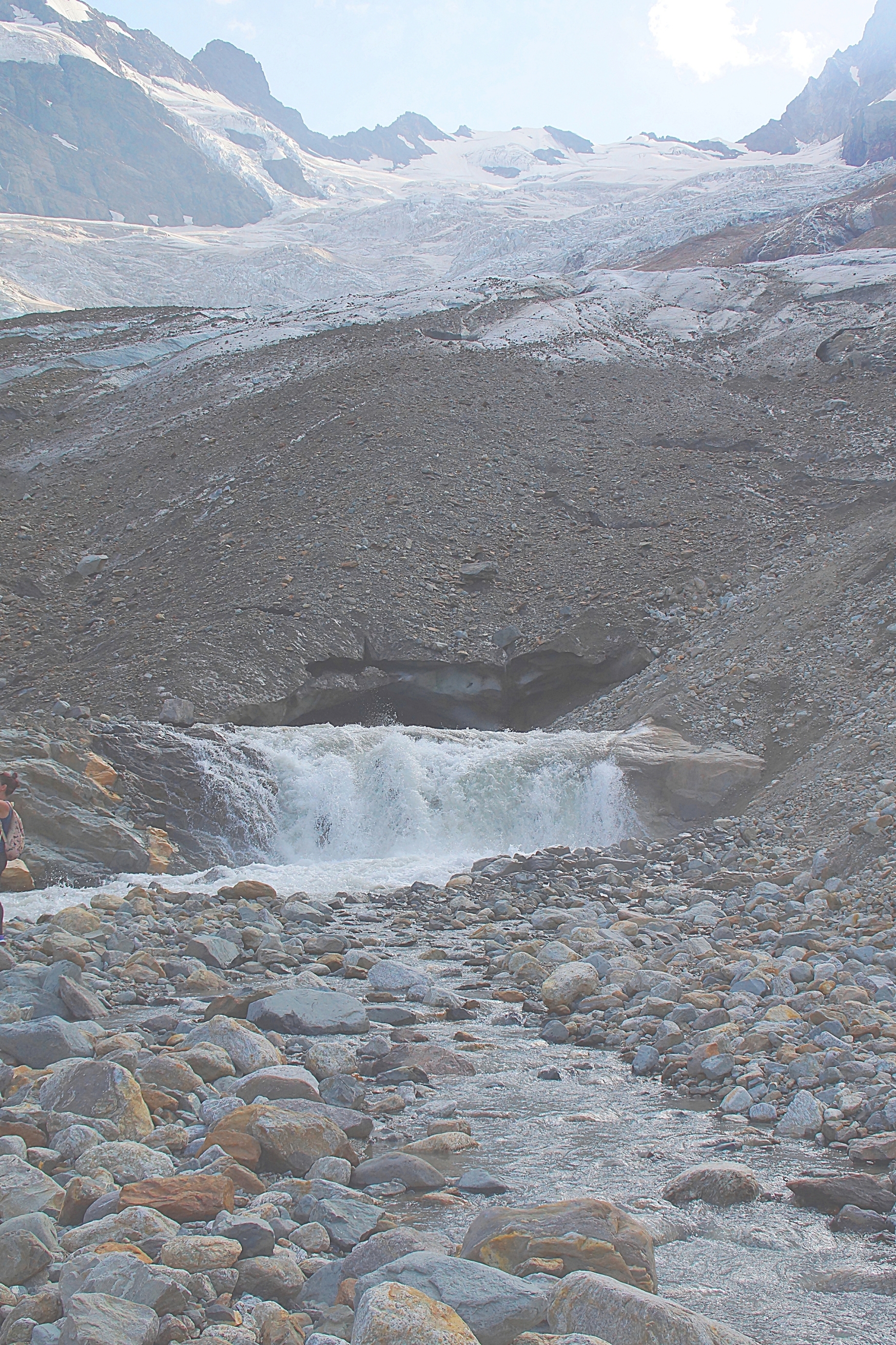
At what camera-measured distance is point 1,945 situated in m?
7.02

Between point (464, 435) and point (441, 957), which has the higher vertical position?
point (464, 435)

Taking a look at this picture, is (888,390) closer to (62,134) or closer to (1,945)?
(1,945)

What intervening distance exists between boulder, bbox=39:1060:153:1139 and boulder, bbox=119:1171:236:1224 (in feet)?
2.04

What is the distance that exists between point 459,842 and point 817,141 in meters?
137

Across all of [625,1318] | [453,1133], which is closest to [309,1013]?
[453,1133]

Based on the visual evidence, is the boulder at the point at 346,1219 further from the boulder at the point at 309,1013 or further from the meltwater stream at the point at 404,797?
the meltwater stream at the point at 404,797

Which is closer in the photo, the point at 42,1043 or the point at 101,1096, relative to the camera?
the point at 101,1096

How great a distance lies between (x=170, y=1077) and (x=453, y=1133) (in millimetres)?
1320

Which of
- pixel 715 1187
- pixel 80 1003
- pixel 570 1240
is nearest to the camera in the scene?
pixel 570 1240

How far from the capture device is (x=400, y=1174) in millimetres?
3781

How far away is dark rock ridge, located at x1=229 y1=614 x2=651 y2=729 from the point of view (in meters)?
18.2

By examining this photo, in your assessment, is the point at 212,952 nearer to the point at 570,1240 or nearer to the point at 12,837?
the point at 12,837

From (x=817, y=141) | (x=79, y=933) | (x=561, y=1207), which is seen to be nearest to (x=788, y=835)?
(x=79, y=933)

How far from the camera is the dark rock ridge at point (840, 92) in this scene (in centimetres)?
11769
